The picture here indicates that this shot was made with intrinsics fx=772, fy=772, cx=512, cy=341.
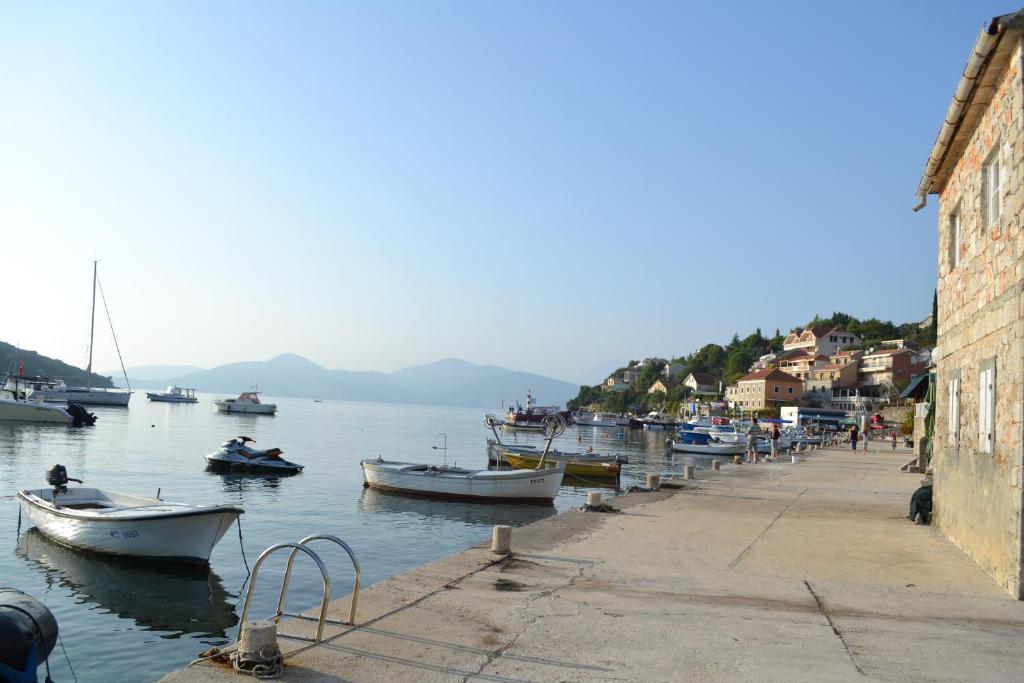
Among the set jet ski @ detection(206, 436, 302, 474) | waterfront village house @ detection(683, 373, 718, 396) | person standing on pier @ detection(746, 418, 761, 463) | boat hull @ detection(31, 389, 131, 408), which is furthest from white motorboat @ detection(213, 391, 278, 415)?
jet ski @ detection(206, 436, 302, 474)

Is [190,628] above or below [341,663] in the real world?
below

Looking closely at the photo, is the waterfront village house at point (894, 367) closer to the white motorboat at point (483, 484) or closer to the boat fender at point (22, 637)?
the white motorboat at point (483, 484)

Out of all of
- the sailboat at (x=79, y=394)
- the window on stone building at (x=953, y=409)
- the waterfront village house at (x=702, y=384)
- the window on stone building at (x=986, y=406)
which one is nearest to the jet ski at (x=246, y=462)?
the window on stone building at (x=953, y=409)

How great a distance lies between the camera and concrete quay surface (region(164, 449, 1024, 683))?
21.3ft

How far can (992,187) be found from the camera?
10.4 meters

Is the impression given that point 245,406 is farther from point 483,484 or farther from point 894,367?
point 483,484

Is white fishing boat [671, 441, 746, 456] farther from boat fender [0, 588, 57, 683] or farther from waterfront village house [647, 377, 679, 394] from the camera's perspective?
waterfront village house [647, 377, 679, 394]

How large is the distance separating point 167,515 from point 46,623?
295 inches

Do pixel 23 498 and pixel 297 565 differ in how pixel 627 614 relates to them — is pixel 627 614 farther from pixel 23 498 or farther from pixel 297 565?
pixel 23 498

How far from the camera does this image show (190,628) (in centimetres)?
1170

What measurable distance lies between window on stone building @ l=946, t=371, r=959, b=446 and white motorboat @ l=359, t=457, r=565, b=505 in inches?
596

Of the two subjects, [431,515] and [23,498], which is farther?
[431,515]

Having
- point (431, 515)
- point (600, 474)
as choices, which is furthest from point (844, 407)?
point (431, 515)

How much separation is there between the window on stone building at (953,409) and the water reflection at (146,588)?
11704 mm
